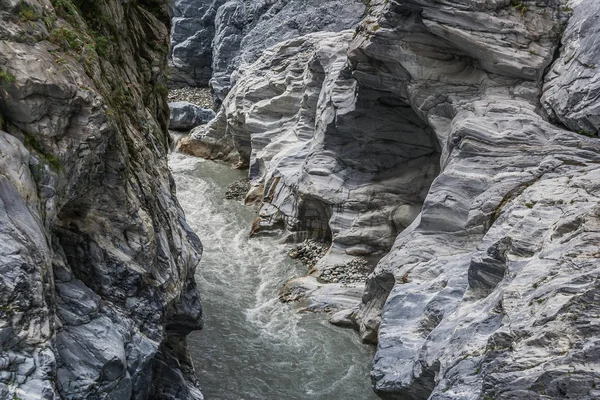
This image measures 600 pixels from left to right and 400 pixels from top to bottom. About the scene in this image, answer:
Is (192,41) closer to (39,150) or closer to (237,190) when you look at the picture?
(237,190)

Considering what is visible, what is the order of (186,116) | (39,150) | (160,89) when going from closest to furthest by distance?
(39,150), (160,89), (186,116)

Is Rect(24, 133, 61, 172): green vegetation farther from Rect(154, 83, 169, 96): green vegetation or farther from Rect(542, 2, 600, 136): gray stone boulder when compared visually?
Rect(542, 2, 600, 136): gray stone boulder

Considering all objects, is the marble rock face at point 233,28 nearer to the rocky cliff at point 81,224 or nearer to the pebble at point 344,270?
the pebble at point 344,270

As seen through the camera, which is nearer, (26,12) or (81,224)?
(26,12)

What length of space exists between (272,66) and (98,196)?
29074mm

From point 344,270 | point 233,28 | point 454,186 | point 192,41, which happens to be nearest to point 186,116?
point 233,28

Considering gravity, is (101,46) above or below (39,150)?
above

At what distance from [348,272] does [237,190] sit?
13.0 m

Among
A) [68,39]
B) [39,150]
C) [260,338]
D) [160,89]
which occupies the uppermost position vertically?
[68,39]

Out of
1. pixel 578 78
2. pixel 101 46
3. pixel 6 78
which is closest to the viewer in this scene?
pixel 6 78

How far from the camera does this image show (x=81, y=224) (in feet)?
43.0

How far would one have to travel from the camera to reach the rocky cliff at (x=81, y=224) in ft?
31.1

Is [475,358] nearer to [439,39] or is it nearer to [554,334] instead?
[554,334]

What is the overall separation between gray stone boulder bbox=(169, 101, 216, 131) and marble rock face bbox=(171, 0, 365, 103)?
3.22 meters
